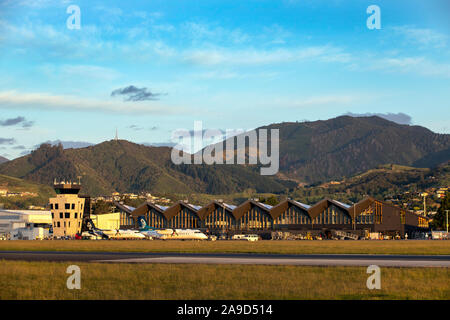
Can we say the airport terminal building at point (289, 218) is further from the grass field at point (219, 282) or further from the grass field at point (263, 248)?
the grass field at point (219, 282)

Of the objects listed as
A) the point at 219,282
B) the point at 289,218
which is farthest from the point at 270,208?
the point at 219,282

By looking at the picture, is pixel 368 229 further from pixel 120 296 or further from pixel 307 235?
pixel 120 296

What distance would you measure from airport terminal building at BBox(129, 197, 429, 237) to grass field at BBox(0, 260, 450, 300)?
13477cm

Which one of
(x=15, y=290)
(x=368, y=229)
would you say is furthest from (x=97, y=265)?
(x=368, y=229)

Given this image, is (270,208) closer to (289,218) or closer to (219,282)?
(289,218)

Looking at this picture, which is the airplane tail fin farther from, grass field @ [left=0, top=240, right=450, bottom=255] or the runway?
the runway

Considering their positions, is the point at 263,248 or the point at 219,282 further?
the point at 263,248

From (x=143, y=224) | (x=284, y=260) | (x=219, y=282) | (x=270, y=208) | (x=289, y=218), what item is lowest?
(x=143, y=224)

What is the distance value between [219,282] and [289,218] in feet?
494

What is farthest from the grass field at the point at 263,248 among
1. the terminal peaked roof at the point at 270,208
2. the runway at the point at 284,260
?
the terminal peaked roof at the point at 270,208

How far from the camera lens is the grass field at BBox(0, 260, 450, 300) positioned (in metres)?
33.7

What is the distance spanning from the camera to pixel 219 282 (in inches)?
1555
